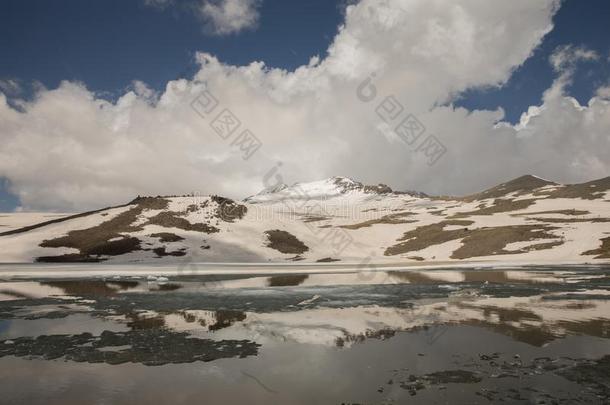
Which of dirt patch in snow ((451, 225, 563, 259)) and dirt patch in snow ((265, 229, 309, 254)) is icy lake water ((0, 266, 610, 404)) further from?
dirt patch in snow ((451, 225, 563, 259))

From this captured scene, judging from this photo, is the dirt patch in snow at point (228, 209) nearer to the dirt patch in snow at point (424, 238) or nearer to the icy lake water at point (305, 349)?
the dirt patch in snow at point (424, 238)

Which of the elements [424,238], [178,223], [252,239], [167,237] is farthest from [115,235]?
[424,238]

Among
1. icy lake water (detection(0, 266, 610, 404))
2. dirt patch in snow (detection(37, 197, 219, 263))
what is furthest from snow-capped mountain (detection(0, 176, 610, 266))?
icy lake water (detection(0, 266, 610, 404))

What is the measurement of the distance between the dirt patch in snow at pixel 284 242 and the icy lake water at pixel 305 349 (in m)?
49.1

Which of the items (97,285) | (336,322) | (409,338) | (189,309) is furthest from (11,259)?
(409,338)

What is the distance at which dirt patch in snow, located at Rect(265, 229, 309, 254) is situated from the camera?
77.2 meters

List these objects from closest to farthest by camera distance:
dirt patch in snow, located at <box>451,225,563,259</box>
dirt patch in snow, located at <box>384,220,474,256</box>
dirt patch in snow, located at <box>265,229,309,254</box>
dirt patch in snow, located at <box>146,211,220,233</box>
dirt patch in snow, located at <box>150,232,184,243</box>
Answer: dirt patch in snow, located at <box>150,232,184,243</box>, dirt patch in snow, located at <box>451,225,563,259</box>, dirt patch in snow, located at <box>265,229,309,254</box>, dirt patch in snow, located at <box>146,211,220,233</box>, dirt patch in snow, located at <box>384,220,474,256</box>

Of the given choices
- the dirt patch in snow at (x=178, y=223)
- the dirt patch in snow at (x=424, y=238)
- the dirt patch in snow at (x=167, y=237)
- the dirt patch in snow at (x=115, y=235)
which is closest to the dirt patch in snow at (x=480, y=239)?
the dirt patch in snow at (x=424, y=238)

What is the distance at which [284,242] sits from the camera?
80375 millimetres

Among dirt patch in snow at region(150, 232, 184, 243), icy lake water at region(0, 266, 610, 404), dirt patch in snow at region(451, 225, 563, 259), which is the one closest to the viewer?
icy lake water at region(0, 266, 610, 404)

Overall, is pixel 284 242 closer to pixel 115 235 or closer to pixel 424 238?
pixel 115 235

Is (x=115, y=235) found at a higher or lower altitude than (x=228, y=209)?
lower

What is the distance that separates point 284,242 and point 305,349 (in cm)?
6598

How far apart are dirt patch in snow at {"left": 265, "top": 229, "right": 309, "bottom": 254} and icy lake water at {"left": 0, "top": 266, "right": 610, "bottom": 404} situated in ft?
161
